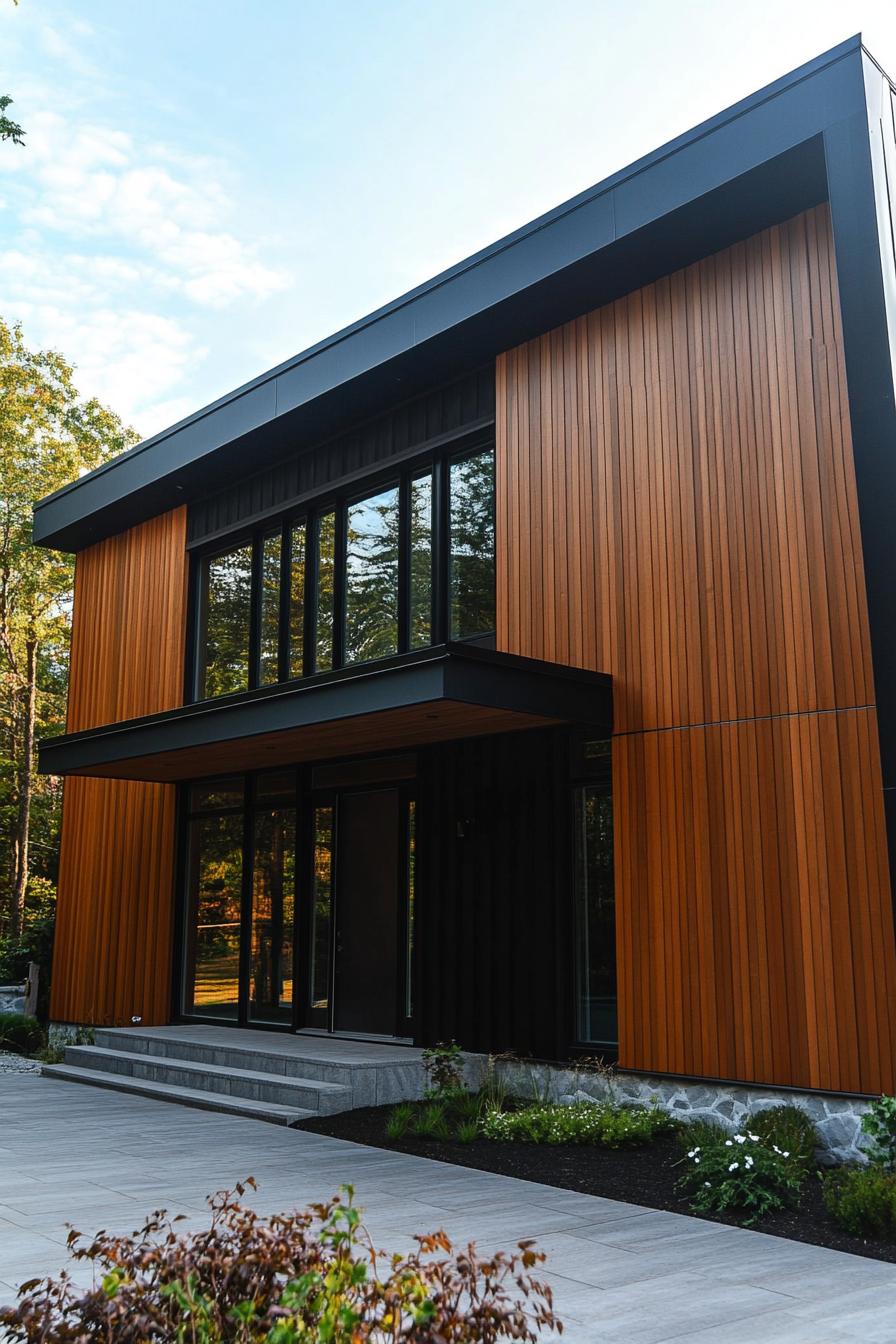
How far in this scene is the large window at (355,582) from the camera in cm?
970

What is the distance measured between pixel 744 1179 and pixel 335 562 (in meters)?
6.99

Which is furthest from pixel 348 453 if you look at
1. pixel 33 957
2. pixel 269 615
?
pixel 33 957

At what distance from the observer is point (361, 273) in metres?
18.5

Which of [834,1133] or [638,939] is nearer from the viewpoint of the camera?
[834,1133]

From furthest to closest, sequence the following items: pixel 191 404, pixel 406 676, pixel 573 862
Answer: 1. pixel 191 404
2. pixel 573 862
3. pixel 406 676

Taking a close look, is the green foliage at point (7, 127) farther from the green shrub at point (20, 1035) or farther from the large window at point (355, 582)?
the green shrub at point (20, 1035)

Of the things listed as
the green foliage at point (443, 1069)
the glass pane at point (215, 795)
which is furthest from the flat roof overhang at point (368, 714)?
the green foliage at point (443, 1069)

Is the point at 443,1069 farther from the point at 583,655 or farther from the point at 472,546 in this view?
the point at 472,546

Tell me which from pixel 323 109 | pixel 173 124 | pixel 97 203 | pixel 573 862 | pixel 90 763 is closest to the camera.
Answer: pixel 573 862

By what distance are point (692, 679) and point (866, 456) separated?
1.86m

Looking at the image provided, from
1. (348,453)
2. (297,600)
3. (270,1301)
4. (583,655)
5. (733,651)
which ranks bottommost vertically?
(270,1301)

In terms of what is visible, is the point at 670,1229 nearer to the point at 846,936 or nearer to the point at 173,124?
the point at 846,936

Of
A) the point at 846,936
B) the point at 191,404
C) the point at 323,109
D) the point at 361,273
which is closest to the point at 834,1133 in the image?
the point at 846,936

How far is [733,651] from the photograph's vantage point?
24.0 feet
